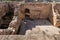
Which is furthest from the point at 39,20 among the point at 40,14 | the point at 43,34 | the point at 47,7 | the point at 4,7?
the point at 43,34

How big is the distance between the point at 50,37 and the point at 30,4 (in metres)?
11.8

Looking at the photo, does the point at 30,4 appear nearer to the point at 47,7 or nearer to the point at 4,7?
the point at 47,7

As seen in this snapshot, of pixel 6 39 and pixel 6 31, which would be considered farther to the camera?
pixel 6 31

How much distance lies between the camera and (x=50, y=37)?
2.37 m

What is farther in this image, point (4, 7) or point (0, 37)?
point (4, 7)

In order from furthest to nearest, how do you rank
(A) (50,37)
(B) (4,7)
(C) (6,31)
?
1. (B) (4,7)
2. (C) (6,31)
3. (A) (50,37)

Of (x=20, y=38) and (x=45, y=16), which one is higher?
(x=20, y=38)

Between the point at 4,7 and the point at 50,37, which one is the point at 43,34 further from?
the point at 4,7

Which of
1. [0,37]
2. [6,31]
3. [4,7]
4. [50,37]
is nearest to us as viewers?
[50,37]

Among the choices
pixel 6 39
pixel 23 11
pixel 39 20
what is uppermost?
pixel 6 39

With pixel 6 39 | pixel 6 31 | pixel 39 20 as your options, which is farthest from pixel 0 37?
pixel 39 20

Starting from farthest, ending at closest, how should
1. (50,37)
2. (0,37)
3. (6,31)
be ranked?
(6,31), (0,37), (50,37)

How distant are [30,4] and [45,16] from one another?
2.19 metres

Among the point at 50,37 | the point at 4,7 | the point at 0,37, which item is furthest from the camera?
the point at 4,7
